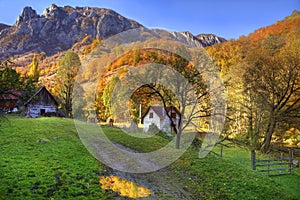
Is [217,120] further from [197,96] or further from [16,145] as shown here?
[16,145]

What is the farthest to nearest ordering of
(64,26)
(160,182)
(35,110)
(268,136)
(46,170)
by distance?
(64,26)
(35,110)
(268,136)
(160,182)
(46,170)

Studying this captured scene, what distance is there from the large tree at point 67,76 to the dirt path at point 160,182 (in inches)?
1165

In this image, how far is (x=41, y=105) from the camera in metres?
37.2

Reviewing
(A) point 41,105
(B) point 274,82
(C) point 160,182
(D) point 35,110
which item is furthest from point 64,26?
(C) point 160,182

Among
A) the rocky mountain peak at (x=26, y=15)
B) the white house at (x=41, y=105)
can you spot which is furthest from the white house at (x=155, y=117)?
the rocky mountain peak at (x=26, y=15)

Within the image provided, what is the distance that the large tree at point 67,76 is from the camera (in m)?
38.3

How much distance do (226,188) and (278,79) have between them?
20245 mm

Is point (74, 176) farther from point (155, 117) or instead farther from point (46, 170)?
point (155, 117)

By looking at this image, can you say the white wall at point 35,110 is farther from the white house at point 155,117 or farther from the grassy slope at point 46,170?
the grassy slope at point 46,170

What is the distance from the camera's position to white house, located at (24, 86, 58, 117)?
35281 mm

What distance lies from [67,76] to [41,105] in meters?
6.10

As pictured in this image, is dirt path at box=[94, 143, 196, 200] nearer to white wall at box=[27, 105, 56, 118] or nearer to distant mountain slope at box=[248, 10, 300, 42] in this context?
distant mountain slope at box=[248, 10, 300, 42]

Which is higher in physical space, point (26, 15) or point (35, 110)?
point (26, 15)

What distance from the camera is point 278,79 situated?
25828 millimetres
